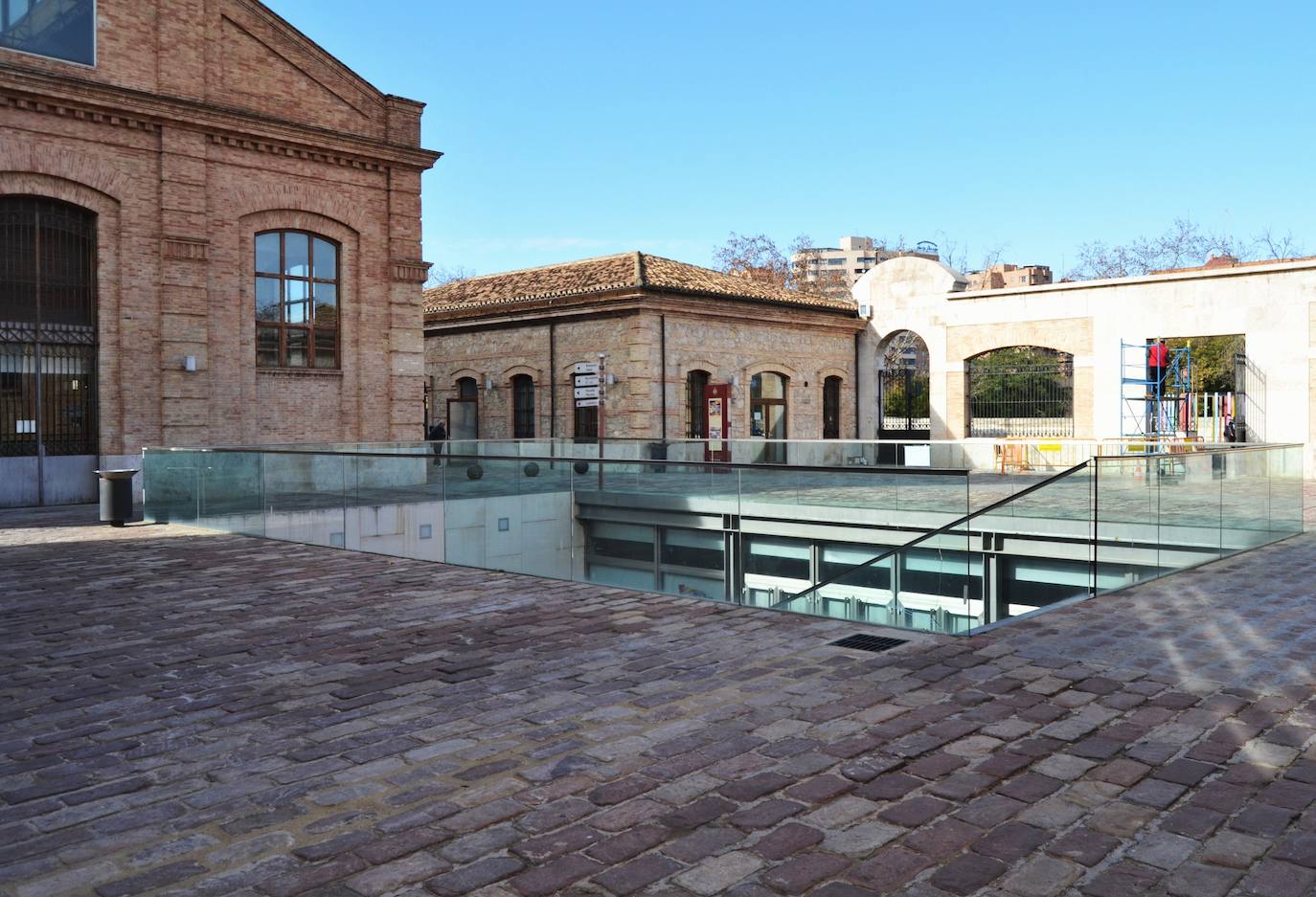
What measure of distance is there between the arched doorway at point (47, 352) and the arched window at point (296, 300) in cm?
306

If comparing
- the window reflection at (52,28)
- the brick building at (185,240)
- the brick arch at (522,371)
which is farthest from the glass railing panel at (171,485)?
the brick arch at (522,371)

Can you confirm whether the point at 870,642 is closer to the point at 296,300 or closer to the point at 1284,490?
the point at 1284,490

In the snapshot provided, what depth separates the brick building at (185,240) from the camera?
57.1 feet

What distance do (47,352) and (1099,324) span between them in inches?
932

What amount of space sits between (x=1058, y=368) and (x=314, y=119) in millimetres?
19462

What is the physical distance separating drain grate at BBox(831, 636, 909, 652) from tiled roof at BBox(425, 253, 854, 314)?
19.9 metres

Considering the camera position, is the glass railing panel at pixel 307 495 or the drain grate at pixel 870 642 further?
the glass railing panel at pixel 307 495

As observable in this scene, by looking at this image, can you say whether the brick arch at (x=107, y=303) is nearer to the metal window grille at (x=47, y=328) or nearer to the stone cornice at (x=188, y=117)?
the metal window grille at (x=47, y=328)

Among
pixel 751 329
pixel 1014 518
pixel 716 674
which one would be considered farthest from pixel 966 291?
pixel 716 674

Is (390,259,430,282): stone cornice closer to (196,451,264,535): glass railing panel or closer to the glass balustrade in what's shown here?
(196,451,264,535): glass railing panel

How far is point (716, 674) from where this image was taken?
5.48m

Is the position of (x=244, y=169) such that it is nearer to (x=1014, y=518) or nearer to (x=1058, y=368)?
(x=1014, y=518)

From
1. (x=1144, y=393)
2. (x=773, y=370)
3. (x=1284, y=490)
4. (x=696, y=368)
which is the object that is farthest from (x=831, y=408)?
(x=1284, y=490)

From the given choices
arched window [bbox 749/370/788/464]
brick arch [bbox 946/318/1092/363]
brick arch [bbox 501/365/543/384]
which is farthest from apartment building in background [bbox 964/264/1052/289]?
brick arch [bbox 501/365/543/384]
